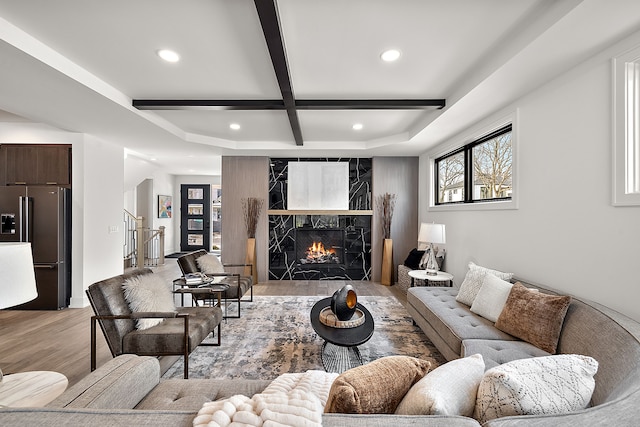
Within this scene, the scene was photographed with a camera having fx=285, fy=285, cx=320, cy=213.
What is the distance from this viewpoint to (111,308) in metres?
2.11

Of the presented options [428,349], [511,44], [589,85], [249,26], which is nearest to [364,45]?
[249,26]

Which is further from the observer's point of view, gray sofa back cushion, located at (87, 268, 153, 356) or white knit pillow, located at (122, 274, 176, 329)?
white knit pillow, located at (122, 274, 176, 329)

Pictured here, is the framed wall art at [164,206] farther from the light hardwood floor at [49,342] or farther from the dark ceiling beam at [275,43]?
the dark ceiling beam at [275,43]

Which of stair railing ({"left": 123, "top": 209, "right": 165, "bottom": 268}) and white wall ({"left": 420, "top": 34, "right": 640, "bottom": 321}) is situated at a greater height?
white wall ({"left": 420, "top": 34, "right": 640, "bottom": 321})

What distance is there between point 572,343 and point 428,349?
1208 millimetres

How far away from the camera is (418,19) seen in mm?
1903

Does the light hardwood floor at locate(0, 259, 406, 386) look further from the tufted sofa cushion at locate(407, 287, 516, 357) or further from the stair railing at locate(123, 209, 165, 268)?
the stair railing at locate(123, 209, 165, 268)

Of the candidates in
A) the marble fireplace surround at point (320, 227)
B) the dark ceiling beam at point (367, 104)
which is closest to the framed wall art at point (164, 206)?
the marble fireplace surround at point (320, 227)

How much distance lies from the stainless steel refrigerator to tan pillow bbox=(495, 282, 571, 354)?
5.27m

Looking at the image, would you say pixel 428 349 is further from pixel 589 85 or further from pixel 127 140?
pixel 127 140

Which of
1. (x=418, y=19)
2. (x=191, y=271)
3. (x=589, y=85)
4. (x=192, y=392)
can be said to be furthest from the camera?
(x=191, y=271)

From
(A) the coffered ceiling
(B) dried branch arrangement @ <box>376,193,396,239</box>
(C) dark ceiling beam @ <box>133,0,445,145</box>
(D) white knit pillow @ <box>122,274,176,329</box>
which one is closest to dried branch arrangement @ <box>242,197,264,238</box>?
(A) the coffered ceiling

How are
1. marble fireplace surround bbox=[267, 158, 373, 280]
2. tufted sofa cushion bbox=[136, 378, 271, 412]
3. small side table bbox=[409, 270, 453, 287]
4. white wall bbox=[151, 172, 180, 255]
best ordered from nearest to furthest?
tufted sofa cushion bbox=[136, 378, 271, 412] < small side table bbox=[409, 270, 453, 287] < marble fireplace surround bbox=[267, 158, 373, 280] < white wall bbox=[151, 172, 180, 255]

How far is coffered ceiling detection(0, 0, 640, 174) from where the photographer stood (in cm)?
179
